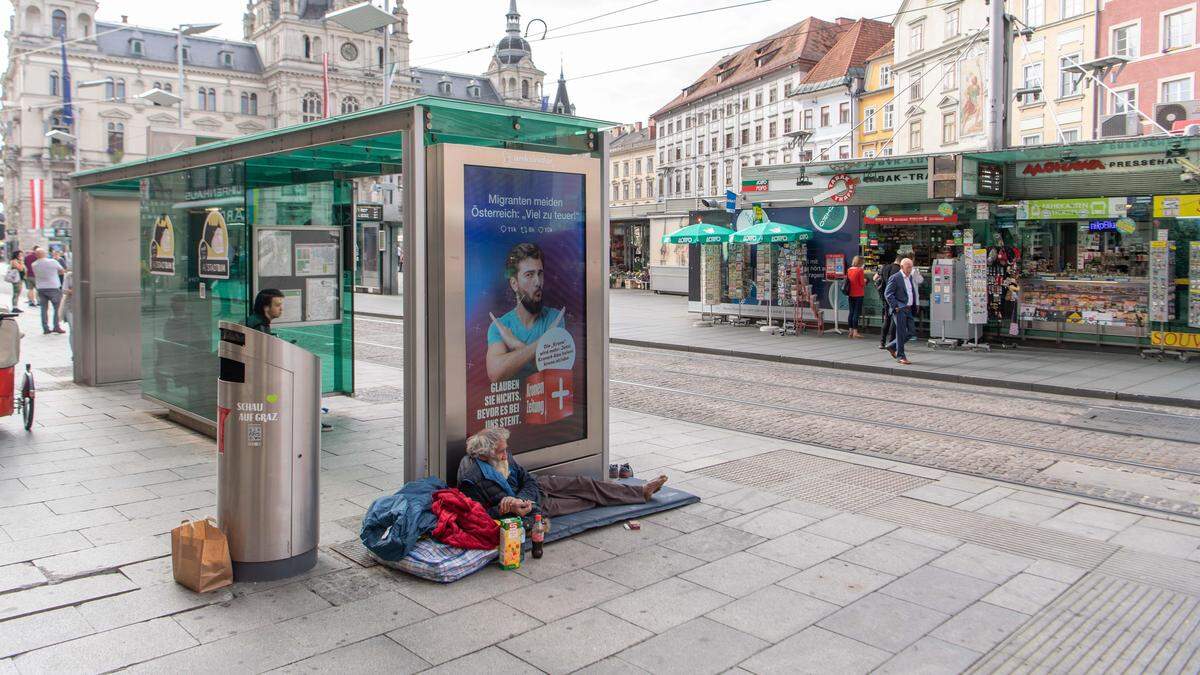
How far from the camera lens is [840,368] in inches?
631

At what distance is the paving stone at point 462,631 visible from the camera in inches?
176

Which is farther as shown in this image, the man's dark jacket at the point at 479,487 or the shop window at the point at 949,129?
the shop window at the point at 949,129

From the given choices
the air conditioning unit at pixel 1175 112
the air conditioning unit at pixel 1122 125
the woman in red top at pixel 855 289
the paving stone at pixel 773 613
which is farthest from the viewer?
the air conditioning unit at pixel 1175 112

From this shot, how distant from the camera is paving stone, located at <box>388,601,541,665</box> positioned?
4.47 metres

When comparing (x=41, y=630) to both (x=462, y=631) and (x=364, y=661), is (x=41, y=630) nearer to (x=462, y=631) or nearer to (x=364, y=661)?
(x=364, y=661)

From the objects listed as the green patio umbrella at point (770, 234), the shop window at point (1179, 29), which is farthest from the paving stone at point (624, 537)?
the shop window at point (1179, 29)

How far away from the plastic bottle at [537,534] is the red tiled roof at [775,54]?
66.2m

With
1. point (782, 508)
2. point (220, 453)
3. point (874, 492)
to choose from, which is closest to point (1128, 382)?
point (874, 492)

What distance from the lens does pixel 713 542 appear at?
6.18 m

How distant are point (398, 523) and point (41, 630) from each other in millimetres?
1846

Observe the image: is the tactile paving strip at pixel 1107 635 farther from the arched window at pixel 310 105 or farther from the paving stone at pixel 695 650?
the arched window at pixel 310 105

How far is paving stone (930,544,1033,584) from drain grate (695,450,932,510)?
1140mm

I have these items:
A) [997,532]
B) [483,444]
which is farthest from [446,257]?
[997,532]

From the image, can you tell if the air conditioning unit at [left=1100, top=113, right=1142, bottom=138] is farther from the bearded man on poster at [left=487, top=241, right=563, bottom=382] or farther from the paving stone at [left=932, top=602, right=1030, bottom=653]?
the paving stone at [left=932, top=602, right=1030, bottom=653]
